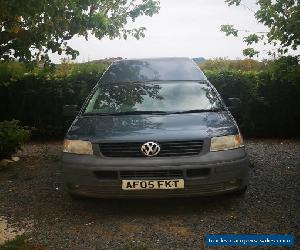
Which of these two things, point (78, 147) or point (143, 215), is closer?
point (78, 147)

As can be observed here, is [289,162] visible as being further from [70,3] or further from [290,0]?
[70,3]

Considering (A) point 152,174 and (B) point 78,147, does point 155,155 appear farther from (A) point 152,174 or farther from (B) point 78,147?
(B) point 78,147

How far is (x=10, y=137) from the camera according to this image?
25.4ft

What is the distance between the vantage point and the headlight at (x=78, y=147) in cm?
484

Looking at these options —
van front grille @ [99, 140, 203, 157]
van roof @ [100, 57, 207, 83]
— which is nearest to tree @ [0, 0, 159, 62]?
van roof @ [100, 57, 207, 83]

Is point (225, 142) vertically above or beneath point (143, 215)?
above

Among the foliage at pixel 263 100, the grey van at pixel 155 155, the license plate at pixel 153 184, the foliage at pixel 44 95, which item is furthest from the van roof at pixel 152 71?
the foliage at pixel 44 95

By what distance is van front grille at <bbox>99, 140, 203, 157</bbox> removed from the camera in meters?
4.71

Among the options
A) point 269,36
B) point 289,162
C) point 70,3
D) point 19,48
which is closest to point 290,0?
point 269,36

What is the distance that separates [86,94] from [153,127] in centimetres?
587

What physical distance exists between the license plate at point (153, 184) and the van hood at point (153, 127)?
0.47 metres

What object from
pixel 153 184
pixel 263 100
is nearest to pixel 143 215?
pixel 153 184

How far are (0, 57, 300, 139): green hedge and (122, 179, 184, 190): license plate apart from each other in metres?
6.11

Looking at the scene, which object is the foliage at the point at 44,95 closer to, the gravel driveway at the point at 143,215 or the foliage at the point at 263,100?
the foliage at the point at 263,100
